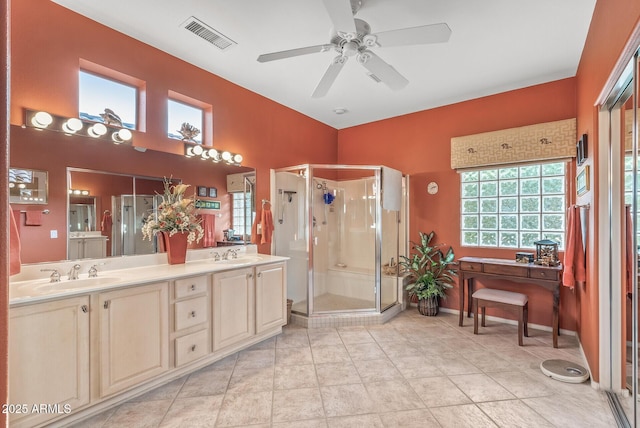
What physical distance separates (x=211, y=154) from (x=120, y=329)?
6.05ft

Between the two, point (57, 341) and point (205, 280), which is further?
point (205, 280)

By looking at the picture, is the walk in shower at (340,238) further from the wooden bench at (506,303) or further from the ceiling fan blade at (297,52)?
the ceiling fan blade at (297,52)

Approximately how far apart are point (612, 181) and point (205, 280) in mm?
3125

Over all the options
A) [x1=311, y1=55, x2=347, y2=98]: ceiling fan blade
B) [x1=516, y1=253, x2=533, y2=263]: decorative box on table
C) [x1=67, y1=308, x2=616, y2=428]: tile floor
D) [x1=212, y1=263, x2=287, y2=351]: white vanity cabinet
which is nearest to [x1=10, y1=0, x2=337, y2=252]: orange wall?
[x1=212, y1=263, x2=287, y2=351]: white vanity cabinet

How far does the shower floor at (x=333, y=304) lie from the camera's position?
148 inches

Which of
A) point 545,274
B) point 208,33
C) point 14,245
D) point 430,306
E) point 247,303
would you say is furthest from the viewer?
point 430,306

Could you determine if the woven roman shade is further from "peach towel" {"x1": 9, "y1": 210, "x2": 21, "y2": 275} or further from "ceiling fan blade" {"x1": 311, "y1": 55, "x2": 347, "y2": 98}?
"peach towel" {"x1": 9, "y1": 210, "x2": 21, "y2": 275}

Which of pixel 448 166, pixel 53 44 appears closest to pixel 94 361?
pixel 53 44

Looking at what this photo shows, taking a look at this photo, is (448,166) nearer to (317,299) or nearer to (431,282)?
(431,282)

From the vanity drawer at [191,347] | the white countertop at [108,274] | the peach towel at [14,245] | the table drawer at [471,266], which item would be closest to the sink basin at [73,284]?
the white countertop at [108,274]

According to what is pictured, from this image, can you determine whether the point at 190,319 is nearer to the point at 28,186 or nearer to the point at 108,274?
the point at 108,274

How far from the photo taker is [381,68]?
2.37 m

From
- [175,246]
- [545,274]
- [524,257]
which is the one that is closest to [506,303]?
[545,274]

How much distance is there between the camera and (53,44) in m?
2.16
